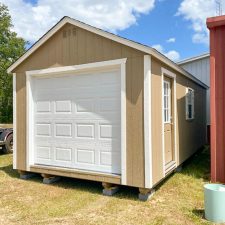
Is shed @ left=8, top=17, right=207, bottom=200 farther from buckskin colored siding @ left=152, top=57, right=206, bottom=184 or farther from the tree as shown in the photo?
the tree

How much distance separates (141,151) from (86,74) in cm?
212

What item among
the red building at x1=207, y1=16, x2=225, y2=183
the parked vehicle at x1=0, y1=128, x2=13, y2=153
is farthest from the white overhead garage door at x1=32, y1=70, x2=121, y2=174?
the parked vehicle at x1=0, y1=128, x2=13, y2=153

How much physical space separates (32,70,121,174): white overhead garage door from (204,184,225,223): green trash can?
1.93 meters

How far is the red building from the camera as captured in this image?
20.2 ft

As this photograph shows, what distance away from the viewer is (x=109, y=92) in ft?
18.8

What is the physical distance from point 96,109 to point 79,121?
0.53 m

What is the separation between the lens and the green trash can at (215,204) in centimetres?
403

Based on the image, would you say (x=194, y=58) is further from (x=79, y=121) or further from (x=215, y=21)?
(x=79, y=121)

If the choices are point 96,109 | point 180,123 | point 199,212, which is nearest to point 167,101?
point 180,123

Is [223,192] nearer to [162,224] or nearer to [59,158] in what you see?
Result: [162,224]

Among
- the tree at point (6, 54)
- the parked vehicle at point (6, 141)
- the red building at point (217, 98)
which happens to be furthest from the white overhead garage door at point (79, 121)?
the tree at point (6, 54)

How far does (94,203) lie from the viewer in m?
5.06

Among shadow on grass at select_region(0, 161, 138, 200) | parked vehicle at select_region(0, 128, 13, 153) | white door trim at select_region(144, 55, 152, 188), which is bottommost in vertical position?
shadow on grass at select_region(0, 161, 138, 200)

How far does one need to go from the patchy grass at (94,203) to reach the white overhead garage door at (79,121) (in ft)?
1.85
